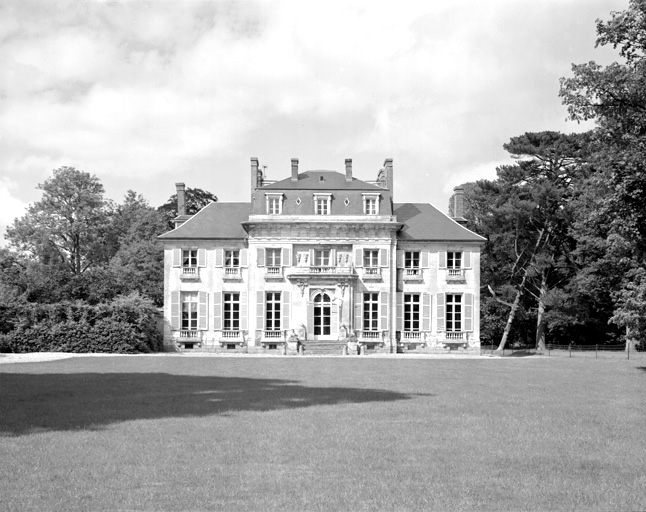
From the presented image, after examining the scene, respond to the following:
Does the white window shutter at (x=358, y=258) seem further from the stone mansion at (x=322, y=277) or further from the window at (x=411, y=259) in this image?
the window at (x=411, y=259)

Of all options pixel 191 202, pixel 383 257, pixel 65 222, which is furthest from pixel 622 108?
pixel 191 202

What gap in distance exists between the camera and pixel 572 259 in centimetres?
4675

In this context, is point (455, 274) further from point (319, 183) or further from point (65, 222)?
point (65, 222)

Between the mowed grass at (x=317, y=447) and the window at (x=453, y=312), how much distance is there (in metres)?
24.5

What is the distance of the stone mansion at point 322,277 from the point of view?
138 ft

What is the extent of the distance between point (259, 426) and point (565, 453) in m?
4.47

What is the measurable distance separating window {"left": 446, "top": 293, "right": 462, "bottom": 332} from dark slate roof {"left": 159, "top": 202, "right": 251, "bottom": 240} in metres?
12.3

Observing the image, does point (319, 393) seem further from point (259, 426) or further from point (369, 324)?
point (369, 324)

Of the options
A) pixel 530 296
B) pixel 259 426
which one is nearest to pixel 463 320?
pixel 530 296

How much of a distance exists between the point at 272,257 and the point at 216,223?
14.9ft

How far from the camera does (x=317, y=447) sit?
9773 mm

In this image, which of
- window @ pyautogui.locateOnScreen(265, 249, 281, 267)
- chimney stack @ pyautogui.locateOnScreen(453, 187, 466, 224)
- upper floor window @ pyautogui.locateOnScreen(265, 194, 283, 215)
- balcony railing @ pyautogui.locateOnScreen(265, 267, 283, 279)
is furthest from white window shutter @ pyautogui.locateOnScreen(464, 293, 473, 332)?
upper floor window @ pyautogui.locateOnScreen(265, 194, 283, 215)

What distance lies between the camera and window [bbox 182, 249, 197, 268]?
4344 cm

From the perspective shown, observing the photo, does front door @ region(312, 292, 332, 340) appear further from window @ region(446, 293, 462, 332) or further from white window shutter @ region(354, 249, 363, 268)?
window @ region(446, 293, 462, 332)
